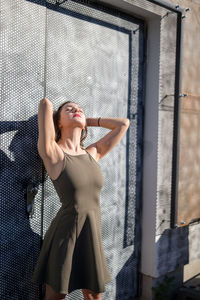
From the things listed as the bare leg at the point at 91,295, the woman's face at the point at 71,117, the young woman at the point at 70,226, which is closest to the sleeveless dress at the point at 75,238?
the young woman at the point at 70,226

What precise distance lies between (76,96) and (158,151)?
1.06 metres

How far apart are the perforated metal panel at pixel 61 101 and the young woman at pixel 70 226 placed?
37cm

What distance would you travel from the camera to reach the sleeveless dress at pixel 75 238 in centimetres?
248

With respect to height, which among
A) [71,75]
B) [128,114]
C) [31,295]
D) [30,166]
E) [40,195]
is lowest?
[31,295]

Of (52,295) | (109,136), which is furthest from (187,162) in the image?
(52,295)

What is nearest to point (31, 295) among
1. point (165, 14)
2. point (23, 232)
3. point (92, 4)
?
point (23, 232)

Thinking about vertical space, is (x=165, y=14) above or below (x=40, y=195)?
above

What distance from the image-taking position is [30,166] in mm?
2869

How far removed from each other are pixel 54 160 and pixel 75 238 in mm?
553

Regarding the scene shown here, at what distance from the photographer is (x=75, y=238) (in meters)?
2.50

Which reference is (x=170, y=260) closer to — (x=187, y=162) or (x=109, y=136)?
(x=187, y=162)

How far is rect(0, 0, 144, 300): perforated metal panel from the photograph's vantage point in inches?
108

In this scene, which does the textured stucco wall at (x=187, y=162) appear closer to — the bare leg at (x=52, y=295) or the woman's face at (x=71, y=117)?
the woman's face at (x=71, y=117)

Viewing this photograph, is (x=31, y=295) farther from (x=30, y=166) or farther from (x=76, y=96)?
(x=76, y=96)
